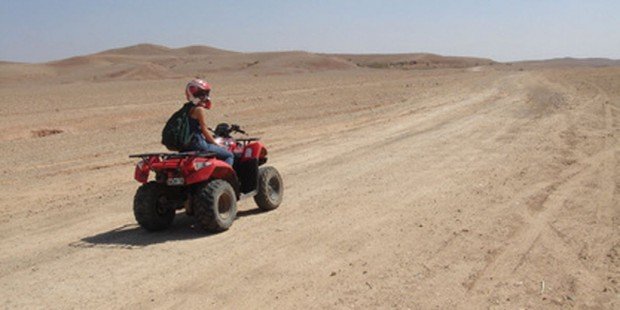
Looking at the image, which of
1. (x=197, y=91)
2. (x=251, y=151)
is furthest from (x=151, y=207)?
(x=251, y=151)

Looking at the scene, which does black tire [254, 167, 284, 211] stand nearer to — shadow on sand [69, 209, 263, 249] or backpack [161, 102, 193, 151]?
shadow on sand [69, 209, 263, 249]

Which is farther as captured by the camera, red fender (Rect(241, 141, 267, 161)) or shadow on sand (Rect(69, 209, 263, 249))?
red fender (Rect(241, 141, 267, 161))

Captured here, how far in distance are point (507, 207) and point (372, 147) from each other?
619cm

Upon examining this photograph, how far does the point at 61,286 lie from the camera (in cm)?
593

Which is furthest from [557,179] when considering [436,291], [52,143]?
[52,143]

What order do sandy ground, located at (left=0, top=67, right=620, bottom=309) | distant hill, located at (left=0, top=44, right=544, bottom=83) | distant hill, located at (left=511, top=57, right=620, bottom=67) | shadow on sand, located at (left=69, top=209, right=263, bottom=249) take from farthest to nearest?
distant hill, located at (left=511, top=57, right=620, bottom=67), distant hill, located at (left=0, top=44, right=544, bottom=83), shadow on sand, located at (left=69, top=209, right=263, bottom=249), sandy ground, located at (left=0, top=67, right=620, bottom=309)

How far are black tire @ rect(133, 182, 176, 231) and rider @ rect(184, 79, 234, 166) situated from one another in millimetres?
578

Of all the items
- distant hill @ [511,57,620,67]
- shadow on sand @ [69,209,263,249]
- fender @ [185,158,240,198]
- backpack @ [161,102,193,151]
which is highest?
backpack @ [161,102,193,151]

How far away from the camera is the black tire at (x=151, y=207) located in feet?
24.5

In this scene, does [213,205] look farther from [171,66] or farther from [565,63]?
[565,63]

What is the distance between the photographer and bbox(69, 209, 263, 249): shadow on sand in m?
7.21

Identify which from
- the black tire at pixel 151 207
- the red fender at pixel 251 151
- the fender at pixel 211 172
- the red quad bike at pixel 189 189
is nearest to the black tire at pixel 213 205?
the red quad bike at pixel 189 189

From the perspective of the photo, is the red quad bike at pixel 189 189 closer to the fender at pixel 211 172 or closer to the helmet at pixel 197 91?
the fender at pixel 211 172

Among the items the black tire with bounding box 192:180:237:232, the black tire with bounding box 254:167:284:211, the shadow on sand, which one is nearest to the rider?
the black tire with bounding box 192:180:237:232
